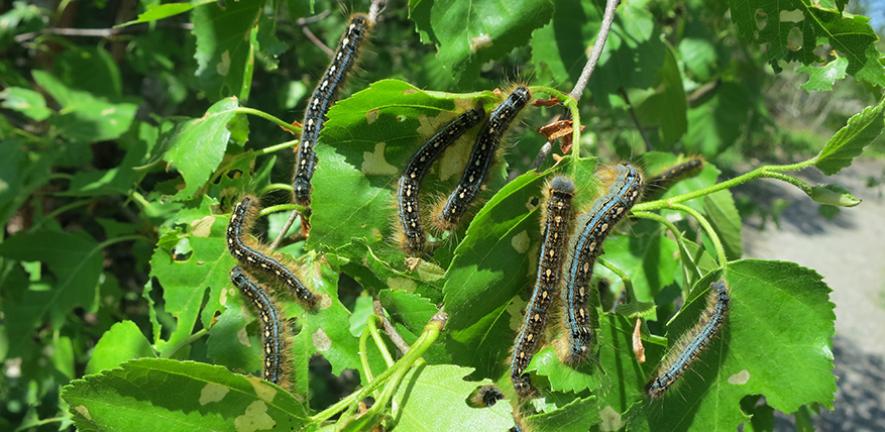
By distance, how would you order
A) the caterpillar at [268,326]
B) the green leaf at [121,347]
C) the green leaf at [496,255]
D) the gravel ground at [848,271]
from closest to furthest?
the green leaf at [496,255] < the caterpillar at [268,326] < the green leaf at [121,347] < the gravel ground at [848,271]

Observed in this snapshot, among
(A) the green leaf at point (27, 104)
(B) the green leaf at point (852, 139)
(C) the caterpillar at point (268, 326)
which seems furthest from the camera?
(A) the green leaf at point (27, 104)

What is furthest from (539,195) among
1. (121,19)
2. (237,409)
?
(121,19)

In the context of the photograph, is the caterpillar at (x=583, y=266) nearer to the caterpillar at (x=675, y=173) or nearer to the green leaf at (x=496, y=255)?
the green leaf at (x=496, y=255)

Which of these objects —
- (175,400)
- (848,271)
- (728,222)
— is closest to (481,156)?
(175,400)

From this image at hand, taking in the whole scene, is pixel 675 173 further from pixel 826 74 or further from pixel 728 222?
pixel 826 74

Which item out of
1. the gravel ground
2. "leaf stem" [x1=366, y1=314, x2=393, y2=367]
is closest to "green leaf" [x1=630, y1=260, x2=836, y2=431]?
"leaf stem" [x1=366, y1=314, x2=393, y2=367]

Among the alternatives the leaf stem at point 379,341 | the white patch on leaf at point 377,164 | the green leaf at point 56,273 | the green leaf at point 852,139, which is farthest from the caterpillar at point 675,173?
the green leaf at point 56,273

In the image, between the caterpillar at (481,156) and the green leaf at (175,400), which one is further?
the caterpillar at (481,156)
